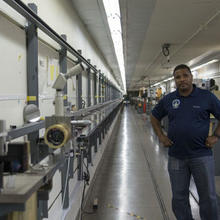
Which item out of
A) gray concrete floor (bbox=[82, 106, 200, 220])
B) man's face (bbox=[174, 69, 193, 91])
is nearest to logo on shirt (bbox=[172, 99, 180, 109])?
man's face (bbox=[174, 69, 193, 91])

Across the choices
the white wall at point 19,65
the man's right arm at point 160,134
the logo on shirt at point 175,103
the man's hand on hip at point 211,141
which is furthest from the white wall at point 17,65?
the man's hand on hip at point 211,141

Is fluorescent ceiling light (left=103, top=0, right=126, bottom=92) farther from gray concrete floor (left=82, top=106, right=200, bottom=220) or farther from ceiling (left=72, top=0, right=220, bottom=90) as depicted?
gray concrete floor (left=82, top=106, right=200, bottom=220)

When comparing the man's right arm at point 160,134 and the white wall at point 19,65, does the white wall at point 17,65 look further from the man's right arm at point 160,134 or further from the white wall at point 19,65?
the man's right arm at point 160,134

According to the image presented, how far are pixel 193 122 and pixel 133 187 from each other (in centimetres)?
204

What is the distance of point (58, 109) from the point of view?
5.01 ft

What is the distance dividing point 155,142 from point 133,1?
4.63 m

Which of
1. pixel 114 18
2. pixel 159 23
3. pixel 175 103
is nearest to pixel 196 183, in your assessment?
pixel 175 103

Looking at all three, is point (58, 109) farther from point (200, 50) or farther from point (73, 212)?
point (200, 50)

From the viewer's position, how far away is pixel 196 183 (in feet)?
7.22

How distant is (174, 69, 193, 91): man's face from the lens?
226 cm

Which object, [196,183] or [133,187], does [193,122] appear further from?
[133,187]

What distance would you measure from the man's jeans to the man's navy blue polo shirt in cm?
7

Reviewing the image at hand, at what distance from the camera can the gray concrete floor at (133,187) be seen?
9.93 feet

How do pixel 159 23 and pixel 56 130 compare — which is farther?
pixel 159 23
